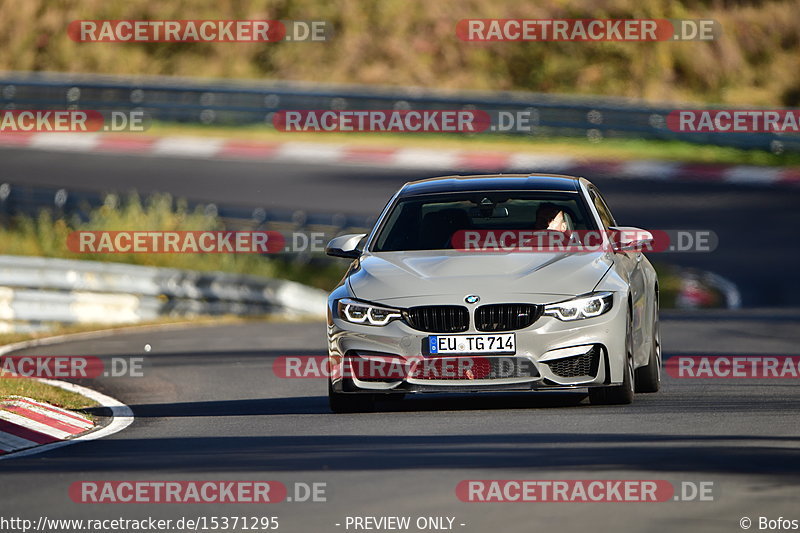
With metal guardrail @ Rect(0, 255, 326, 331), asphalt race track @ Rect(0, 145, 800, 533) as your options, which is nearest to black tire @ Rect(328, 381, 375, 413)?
asphalt race track @ Rect(0, 145, 800, 533)

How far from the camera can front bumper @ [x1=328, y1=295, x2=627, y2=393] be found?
10180 millimetres

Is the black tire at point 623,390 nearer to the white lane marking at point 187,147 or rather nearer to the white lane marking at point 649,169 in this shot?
the white lane marking at point 649,169

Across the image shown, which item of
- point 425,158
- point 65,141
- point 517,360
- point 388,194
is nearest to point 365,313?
point 517,360

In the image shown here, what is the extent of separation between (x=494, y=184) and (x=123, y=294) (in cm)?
979

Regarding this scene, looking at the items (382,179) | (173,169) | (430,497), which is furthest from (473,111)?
(430,497)

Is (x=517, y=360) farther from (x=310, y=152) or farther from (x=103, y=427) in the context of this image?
(x=310, y=152)

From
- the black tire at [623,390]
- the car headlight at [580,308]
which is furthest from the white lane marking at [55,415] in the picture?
the black tire at [623,390]

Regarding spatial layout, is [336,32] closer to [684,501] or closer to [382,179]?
[382,179]

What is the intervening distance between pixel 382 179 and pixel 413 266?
19.1 m

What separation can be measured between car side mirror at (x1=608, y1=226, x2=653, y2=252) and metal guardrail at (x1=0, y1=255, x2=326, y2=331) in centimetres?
1012

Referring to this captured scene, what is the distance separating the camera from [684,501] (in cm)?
733

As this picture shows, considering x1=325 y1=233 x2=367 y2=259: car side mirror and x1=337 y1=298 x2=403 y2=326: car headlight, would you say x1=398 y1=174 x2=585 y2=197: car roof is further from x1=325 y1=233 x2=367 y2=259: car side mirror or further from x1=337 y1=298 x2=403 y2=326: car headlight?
x1=337 y1=298 x2=403 y2=326: car headlight

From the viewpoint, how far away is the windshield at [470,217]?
11250 mm

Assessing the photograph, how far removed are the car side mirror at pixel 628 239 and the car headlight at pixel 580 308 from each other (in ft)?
2.61
